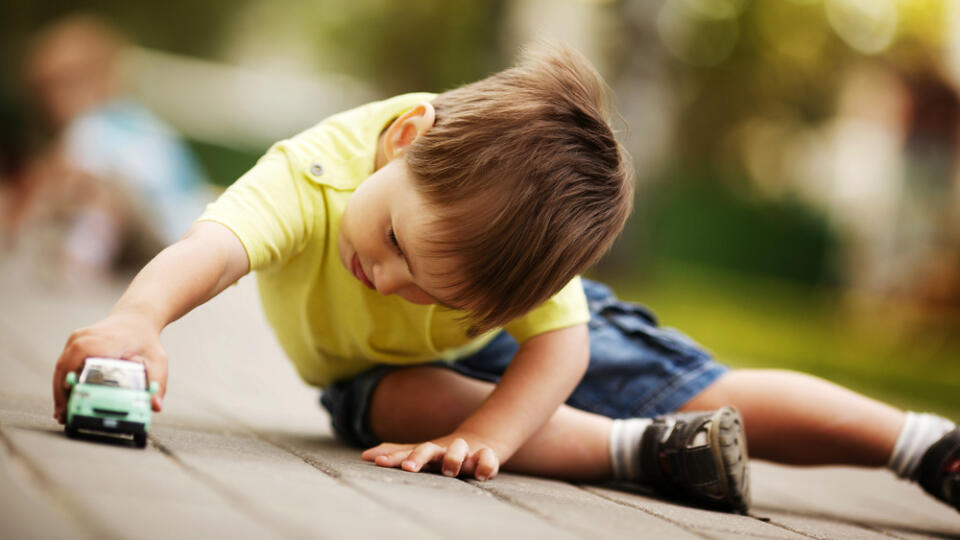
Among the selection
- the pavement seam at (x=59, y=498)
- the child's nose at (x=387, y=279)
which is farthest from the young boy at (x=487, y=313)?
the pavement seam at (x=59, y=498)

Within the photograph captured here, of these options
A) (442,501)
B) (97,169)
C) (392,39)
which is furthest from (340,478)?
(392,39)

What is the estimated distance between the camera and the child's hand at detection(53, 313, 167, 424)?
194 centimetres

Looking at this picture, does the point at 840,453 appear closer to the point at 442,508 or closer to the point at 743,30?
the point at 442,508

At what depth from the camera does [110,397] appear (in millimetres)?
1904

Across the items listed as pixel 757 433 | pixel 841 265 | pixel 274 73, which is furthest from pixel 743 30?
pixel 757 433

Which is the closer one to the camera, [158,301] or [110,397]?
[110,397]

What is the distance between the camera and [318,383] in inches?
121

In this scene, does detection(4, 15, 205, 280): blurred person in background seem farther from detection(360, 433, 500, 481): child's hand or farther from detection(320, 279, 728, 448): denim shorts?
detection(360, 433, 500, 481): child's hand

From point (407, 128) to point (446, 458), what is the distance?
76 centimetres

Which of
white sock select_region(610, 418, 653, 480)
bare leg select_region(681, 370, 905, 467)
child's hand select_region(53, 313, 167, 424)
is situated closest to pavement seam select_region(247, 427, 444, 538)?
child's hand select_region(53, 313, 167, 424)

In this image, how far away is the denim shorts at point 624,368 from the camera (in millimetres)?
2957

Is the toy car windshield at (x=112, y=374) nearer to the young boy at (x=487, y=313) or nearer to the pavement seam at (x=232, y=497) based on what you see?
the young boy at (x=487, y=313)

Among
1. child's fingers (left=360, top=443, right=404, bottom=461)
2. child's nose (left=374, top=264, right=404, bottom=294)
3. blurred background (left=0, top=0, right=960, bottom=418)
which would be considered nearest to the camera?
child's nose (left=374, top=264, right=404, bottom=294)

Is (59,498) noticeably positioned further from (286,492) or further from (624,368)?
(624,368)
